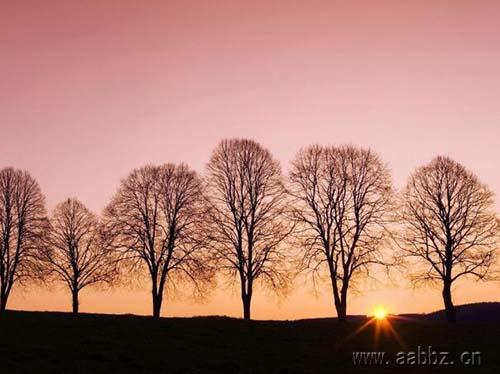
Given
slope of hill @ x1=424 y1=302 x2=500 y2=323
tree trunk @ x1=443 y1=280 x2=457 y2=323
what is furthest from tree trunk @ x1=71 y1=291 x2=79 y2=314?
slope of hill @ x1=424 y1=302 x2=500 y2=323

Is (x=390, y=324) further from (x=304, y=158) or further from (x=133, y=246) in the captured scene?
(x=133, y=246)

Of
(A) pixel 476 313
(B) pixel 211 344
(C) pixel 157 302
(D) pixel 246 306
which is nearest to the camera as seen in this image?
(B) pixel 211 344

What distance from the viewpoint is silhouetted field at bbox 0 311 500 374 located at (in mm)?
27312

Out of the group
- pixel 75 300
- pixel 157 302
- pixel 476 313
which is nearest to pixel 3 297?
pixel 75 300

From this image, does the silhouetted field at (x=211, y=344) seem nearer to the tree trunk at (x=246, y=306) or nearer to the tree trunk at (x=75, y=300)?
the tree trunk at (x=246, y=306)

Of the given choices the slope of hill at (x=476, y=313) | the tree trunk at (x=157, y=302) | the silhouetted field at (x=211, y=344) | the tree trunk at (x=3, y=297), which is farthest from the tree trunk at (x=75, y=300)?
the slope of hill at (x=476, y=313)

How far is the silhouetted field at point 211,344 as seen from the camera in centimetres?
2731

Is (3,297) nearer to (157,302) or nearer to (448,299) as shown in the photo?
(157,302)

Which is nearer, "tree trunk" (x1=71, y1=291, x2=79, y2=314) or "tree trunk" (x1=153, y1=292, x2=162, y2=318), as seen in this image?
"tree trunk" (x1=153, y1=292, x2=162, y2=318)

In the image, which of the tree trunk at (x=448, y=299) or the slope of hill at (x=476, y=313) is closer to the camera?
the tree trunk at (x=448, y=299)

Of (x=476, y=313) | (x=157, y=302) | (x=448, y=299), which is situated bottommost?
(x=476, y=313)

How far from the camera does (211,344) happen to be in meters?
33.3

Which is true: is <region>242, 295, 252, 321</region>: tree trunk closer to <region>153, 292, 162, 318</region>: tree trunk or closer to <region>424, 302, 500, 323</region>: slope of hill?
<region>153, 292, 162, 318</region>: tree trunk

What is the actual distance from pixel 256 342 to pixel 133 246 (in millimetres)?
21891
